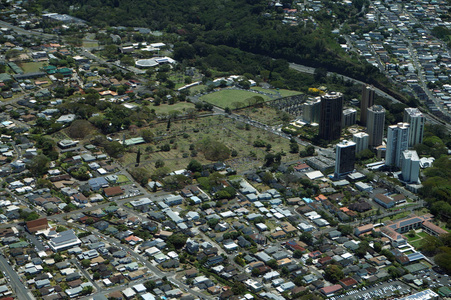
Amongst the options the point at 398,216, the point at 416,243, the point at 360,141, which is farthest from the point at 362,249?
the point at 360,141

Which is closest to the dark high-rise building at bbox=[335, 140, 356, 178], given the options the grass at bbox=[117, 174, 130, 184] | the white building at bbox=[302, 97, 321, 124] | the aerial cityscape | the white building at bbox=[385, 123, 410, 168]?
the aerial cityscape

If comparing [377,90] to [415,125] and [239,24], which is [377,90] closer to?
[415,125]

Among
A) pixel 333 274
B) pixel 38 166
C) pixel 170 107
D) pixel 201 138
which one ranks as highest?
pixel 38 166

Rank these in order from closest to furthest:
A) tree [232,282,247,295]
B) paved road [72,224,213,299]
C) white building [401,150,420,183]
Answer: tree [232,282,247,295] → paved road [72,224,213,299] → white building [401,150,420,183]

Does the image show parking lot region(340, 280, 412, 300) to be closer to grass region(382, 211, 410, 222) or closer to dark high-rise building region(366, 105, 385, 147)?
grass region(382, 211, 410, 222)

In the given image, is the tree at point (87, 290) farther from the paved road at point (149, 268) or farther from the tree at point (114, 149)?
the tree at point (114, 149)
